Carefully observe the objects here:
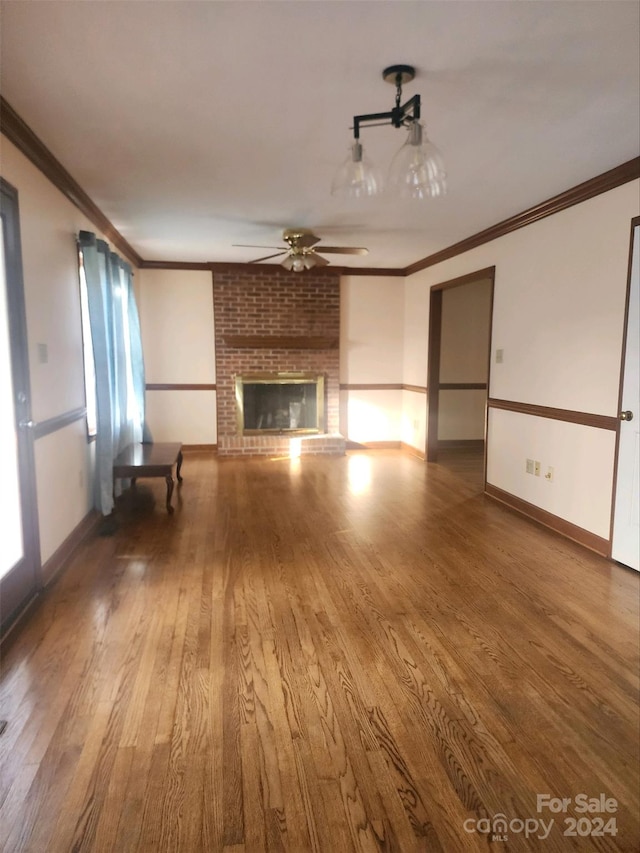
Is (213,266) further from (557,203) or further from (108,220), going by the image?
(557,203)

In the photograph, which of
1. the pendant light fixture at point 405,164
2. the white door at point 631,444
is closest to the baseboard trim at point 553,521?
the white door at point 631,444

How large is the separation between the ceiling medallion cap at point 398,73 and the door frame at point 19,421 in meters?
1.73

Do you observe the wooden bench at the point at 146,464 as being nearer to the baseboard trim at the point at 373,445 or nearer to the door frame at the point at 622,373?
the baseboard trim at the point at 373,445

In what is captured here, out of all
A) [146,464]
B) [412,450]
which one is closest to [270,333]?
[412,450]

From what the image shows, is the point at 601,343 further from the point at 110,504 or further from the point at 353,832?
the point at 110,504

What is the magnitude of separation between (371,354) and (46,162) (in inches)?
180

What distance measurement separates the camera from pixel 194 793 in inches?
59.7

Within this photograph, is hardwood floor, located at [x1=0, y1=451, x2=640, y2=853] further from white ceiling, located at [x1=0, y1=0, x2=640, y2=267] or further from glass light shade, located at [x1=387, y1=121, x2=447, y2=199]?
white ceiling, located at [x1=0, y1=0, x2=640, y2=267]

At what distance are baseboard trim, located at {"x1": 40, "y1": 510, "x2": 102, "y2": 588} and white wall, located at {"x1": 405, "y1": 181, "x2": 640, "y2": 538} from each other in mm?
3280

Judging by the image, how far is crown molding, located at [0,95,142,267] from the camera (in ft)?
7.72

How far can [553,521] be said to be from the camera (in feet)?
12.3

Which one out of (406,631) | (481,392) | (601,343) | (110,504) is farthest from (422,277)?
(406,631)

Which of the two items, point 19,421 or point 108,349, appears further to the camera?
point 108,349

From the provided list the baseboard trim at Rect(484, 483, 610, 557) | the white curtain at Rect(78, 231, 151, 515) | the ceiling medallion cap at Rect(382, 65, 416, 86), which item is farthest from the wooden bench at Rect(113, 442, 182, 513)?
the ceiling medallion cap at Rect(382, 65, 416, 86)
